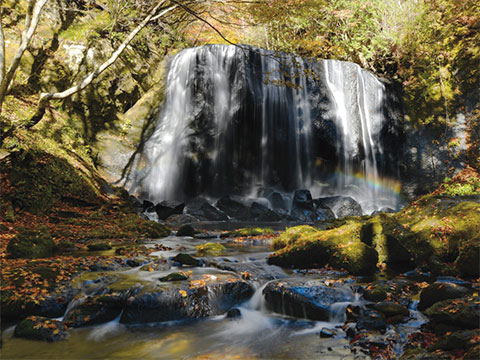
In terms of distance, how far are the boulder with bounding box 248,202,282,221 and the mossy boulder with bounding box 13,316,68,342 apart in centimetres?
1049

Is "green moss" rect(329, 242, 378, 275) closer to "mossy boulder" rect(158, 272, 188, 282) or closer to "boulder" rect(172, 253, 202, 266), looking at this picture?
"boulder" rect(172, 253, 202, 266)

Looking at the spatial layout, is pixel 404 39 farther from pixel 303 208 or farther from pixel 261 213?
pixel 261 213

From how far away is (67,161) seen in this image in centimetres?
1059

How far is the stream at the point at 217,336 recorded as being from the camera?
3154 mm

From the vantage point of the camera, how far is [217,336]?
3594 millimetres

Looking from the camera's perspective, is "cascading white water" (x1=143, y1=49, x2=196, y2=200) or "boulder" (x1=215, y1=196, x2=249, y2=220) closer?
"boulder" (x1=215, y1=196, x2=249, y2=220)

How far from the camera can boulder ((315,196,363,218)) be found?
14320 mm

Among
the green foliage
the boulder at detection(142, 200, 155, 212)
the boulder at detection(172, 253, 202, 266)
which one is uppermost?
the green foliage

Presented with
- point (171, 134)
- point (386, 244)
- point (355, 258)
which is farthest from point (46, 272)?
point (171, 134)

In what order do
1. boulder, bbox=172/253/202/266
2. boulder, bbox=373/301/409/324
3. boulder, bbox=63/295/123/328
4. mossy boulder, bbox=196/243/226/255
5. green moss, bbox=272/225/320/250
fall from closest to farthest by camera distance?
boulder, bbox=373/301/409/324 < boulder, bbox=63/295/123/328 < boulder, bbox=172/253/202/266 < mossy boulder, bbox=196/243/226/255 < green moss, bbox=272/225/320/250

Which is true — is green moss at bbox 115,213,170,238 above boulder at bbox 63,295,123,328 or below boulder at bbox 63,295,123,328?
above

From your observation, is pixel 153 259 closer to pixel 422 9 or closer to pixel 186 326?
pixel 186 326

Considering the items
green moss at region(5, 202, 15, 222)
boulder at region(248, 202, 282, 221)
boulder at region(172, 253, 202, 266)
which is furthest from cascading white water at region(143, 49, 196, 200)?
boulder at region(172, 253, 202, 266)

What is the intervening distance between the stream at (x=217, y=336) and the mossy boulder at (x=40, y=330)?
0.22 ft
